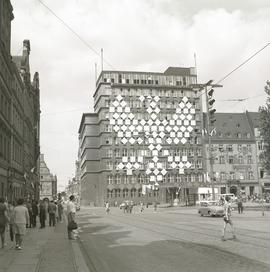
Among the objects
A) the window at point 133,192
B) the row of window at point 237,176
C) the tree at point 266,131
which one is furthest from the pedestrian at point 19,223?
the row of window at point 237,176

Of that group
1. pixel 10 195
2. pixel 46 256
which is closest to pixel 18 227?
pixel 46 256

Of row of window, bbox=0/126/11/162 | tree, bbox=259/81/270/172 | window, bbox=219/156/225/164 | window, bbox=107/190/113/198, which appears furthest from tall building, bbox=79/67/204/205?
row of window, bbox=0/126/11/162

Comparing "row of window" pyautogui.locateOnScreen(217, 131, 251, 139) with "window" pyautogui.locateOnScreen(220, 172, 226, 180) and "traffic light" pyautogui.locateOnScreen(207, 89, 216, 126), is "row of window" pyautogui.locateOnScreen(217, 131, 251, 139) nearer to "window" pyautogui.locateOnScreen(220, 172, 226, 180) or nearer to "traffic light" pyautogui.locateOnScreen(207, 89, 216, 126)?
"window" pyautogui.locateOnScreen(220, 172, 226, 180)

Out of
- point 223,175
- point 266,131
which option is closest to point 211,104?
point 266,131

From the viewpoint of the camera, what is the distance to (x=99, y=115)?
118 meters

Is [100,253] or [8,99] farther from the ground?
[8,99]

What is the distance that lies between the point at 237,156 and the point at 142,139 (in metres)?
24.9

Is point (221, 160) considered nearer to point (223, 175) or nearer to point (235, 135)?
point (223, 175)

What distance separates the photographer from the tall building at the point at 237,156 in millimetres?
111875

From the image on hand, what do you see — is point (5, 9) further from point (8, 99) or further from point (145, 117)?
point (145, 117)

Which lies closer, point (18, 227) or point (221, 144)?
point (18, 227)

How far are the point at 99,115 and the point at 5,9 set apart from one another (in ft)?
255

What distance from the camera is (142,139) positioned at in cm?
11206

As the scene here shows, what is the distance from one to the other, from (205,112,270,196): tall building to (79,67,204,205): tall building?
505cm
